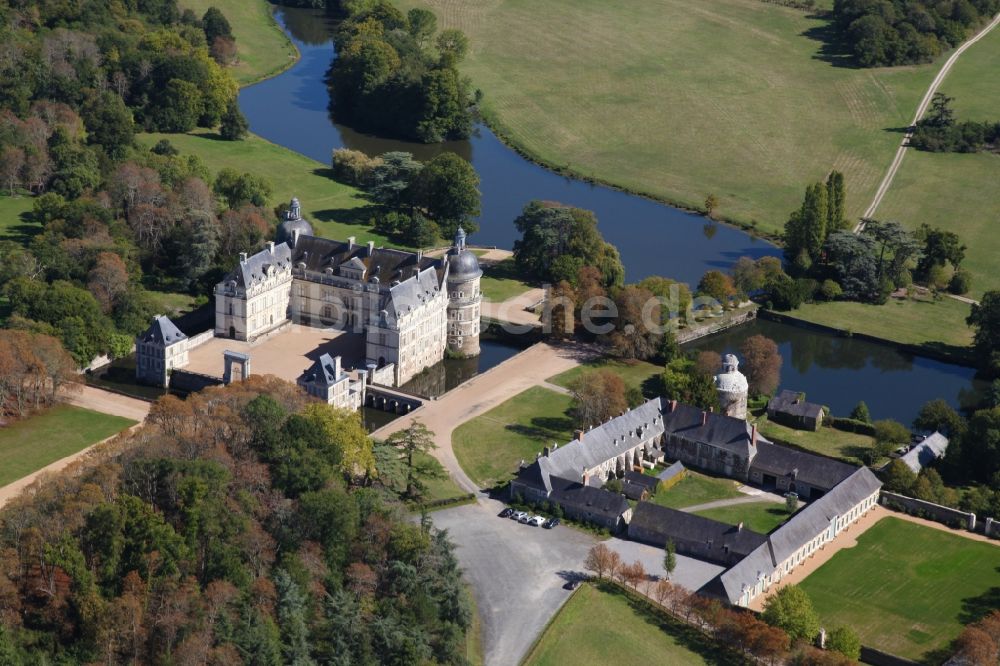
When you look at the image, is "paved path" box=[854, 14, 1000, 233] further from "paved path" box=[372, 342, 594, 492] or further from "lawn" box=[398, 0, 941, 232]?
"paved path" box=[372, 342, 594, 492]

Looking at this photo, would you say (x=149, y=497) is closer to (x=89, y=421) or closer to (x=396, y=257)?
(x=89, y=421)

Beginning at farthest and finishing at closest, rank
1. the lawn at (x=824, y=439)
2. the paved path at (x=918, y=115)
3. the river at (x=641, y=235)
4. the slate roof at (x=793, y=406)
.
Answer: the paved path at (x=918, y=115) → the river at (x=641, y=235) → the slate roof at (x=793, y=406) → the lawn at (x=824, y=439)

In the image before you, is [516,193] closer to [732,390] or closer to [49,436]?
[732,390]

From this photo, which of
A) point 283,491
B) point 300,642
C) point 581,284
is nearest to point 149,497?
point 283,491

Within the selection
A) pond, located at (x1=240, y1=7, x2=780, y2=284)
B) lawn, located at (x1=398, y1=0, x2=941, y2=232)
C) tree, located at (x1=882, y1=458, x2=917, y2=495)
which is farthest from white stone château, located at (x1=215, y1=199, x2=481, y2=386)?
lawn, located at (x1=398, y1=0, x2=941, y2=232)

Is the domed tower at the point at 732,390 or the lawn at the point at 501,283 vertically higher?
the domed tower at the point at 732,390

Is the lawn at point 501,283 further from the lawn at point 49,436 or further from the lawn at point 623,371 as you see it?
the lawn at point 49,436

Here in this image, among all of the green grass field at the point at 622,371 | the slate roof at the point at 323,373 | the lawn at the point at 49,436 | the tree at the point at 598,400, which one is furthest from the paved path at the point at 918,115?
the lawn at the point at 49,436
